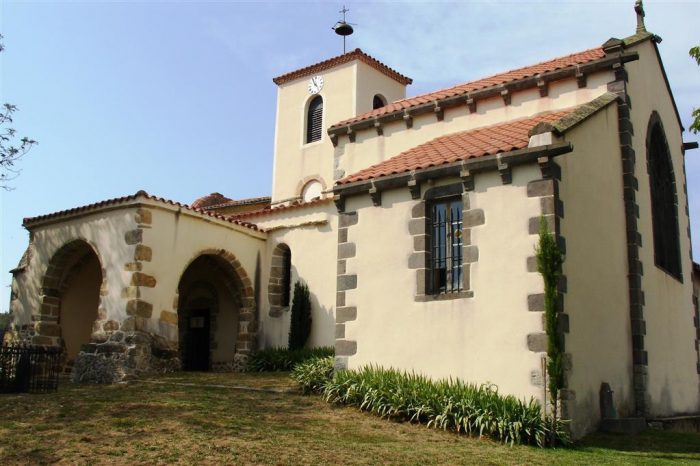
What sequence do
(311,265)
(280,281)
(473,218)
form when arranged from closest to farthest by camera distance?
(473,218)
(311,265)
(280,281)

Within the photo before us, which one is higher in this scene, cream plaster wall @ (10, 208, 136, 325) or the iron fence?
cream plaster wall @ (10, 208, 136, 325)

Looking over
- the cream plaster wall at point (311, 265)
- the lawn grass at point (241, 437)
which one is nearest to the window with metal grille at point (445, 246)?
the lawn grass at point (241, 437)

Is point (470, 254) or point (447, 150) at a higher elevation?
point (447, 150)

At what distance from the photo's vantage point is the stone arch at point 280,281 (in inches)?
764

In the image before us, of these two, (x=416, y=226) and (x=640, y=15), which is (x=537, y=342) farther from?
(x=640, y=15)

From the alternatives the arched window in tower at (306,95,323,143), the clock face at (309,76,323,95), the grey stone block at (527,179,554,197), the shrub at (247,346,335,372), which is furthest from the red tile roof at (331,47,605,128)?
the clock face at (309,76,323,95)

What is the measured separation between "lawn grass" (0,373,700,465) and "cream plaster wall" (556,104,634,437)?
33.8 inches

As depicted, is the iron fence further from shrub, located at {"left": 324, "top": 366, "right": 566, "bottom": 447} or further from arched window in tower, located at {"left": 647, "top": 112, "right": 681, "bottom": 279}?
arched window in tower, located at {"left": 647, "top": 112, "right": 681, "bottom": 279}

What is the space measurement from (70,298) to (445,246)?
11804 mm

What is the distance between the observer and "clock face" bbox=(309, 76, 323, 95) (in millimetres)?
26234

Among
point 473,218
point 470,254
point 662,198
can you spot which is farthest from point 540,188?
point 662,198

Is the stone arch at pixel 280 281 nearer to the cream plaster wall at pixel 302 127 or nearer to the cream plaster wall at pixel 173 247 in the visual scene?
the cream plaster wall at pixel 173 247

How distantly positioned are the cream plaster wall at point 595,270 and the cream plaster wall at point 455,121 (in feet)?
3.91

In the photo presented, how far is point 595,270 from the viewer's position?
38.4 feet
